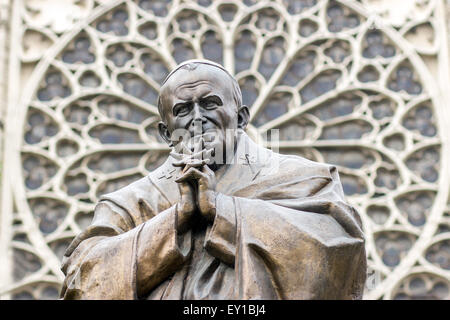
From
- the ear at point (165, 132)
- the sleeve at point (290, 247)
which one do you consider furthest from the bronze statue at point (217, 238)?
the ear at point (165, 132)

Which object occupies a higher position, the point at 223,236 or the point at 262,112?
the point at 262,112

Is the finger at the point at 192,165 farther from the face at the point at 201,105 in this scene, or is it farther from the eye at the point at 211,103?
the eye at the point at 211,103

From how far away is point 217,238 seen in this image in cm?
272

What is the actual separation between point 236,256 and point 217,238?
7 cm

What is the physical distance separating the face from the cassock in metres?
0.22

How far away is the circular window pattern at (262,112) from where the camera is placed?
11211 mm

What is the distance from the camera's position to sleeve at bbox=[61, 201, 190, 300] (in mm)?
2701

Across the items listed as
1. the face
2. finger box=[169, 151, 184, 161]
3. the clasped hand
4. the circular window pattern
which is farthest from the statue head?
the circular window pattern

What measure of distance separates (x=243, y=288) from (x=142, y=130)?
31.1 feet

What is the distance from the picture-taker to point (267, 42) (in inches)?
496

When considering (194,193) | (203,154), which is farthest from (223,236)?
(203,154)

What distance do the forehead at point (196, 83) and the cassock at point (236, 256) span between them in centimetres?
34

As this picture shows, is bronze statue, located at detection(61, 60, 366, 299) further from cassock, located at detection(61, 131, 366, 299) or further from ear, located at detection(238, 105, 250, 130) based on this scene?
ear, located at detection(238, 105, 250, 130)

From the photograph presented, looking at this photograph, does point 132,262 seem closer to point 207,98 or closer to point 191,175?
point 191,175
